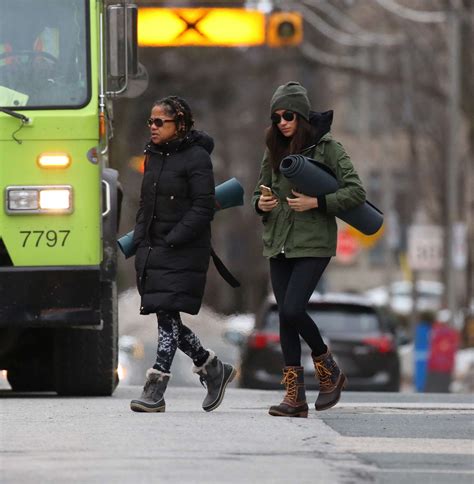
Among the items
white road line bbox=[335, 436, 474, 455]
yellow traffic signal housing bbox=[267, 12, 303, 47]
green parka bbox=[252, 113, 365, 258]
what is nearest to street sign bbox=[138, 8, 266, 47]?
yellow traffic signal housing bbox=[267, 12, 303, 47]

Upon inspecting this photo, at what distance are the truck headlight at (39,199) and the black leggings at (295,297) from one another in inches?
69.0

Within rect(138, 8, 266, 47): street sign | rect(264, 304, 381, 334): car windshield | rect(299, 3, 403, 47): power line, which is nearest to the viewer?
rect(264, 304, 381, 334): car windshield

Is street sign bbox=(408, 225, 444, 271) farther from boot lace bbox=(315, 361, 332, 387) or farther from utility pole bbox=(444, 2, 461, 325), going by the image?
boot lace bbox=(315, 361, 332, 387)

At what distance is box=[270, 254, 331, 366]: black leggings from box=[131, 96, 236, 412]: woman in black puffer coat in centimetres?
44

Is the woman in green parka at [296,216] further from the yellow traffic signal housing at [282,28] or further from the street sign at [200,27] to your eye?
the yellow traffic signal housing at [282,28]

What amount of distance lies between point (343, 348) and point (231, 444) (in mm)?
10029

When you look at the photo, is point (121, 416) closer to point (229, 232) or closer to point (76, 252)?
point (76, 252)

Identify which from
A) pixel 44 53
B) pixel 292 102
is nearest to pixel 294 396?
pixel 292 102

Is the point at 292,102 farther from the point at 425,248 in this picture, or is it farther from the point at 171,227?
the point at 425,248

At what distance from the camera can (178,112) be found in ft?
34.7

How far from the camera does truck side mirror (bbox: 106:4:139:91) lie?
37.5 feet

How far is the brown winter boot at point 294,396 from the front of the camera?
10.4 meters

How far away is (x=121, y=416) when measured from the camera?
34.1 feet

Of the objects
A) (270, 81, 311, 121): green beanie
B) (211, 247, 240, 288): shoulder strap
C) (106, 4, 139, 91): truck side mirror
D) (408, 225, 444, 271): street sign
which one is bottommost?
(408, 225, 444, 271): street sign
